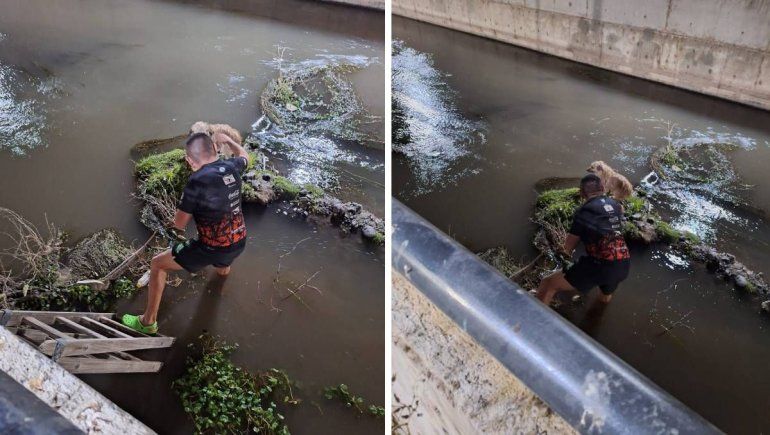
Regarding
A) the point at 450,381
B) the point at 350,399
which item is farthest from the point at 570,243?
the point at 350,399

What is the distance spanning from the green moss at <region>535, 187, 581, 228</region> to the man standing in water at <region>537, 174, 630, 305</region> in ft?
0.35

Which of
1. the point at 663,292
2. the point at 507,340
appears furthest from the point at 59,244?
the point at 663,292

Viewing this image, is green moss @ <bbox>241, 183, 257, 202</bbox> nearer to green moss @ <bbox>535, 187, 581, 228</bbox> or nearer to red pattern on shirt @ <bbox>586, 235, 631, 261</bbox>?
green moss @ <bbox>535, 187, 581, 228</bbox>

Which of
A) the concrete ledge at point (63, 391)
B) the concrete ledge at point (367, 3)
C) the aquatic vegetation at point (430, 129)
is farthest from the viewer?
the concrete ledge at point (367, 3)

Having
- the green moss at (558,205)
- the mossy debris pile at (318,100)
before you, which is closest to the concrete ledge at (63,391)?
the mossy debris pile at (318,100)

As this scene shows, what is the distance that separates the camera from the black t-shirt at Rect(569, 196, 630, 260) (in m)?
1.62

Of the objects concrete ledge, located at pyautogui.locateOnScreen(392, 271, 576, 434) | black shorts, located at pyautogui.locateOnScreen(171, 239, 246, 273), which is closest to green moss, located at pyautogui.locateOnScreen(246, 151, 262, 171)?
black shorts, located at pyautogui.locateOnScreen(171, 239, 246, 273)

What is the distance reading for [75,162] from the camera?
186 centimetres

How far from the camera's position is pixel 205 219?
5.52 ft

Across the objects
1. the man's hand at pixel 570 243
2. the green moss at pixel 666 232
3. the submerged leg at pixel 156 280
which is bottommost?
the submerged leg at pixel 156 280

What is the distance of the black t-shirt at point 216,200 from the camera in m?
1.64

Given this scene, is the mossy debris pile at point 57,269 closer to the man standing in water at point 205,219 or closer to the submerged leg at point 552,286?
the man standing in water at point 205,219

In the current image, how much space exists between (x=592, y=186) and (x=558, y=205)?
0.18 metres

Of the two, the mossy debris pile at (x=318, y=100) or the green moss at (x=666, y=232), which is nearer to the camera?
the green moss at (x=666, y=232)
